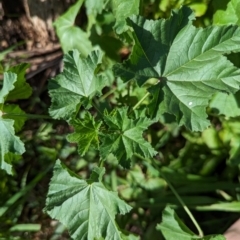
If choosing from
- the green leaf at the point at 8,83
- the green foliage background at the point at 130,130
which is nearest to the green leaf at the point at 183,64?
the green foliage background at the point at 130,130

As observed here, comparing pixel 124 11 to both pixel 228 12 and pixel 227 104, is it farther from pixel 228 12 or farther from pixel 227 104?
pixel 227 104

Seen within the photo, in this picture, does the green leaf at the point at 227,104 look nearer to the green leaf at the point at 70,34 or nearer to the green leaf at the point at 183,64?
the green leaf at the point at 183,64

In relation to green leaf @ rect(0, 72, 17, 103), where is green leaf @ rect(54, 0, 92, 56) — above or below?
below

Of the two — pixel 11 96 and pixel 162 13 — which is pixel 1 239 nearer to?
pixel 11 96

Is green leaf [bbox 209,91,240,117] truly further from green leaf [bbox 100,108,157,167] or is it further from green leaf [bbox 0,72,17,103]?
green leaf [bbox 0,72,17,103]

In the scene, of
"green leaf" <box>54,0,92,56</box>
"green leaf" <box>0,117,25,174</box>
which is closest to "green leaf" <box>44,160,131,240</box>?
"green leaf" <box>0,117,25,174</box>

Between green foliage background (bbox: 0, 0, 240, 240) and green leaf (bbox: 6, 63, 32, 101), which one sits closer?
green foliage background (bbox: 0, 0, 240, 240)

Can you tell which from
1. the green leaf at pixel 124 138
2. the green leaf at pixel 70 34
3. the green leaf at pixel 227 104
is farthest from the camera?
the green leaf at pixel 70 34

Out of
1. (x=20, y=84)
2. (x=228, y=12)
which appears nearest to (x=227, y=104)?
(x=228, y=12)
